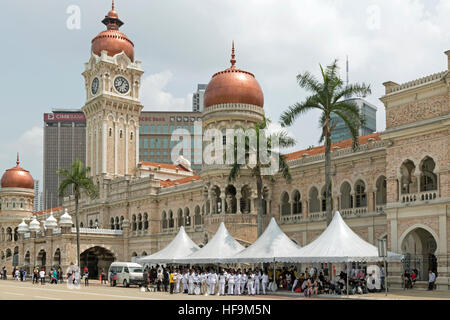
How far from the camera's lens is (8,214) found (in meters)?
83.8

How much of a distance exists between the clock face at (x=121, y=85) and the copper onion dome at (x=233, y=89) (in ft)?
86.9

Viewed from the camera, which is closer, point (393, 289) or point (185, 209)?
point (393, 289)

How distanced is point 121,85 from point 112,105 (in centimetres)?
282

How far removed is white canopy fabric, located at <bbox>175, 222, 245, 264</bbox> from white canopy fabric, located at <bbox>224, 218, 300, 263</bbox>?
3.43ft

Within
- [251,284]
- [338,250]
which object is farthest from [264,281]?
[338,250]

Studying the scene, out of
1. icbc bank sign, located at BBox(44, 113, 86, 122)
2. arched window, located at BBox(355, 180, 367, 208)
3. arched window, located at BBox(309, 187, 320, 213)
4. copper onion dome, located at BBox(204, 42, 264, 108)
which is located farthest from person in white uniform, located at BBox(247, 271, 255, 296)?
icbc bank sign, located at BBox(44, 113, 86, 122)

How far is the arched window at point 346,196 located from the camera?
40.2 metres

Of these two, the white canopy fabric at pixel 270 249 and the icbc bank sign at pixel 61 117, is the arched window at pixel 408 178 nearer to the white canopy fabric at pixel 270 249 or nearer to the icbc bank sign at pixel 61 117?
the white canopy fabric at pixel 270 249

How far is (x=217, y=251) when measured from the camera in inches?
1346

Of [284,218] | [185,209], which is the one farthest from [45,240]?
[284,218]

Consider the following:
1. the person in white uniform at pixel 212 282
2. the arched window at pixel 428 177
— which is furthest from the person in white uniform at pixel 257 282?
the arched window at pixel 428 177

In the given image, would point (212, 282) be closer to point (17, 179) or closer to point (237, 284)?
point (237, 284)

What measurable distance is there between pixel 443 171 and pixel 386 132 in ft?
13.1

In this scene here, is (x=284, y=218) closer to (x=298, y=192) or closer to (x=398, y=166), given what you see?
(x=298, y=192)
